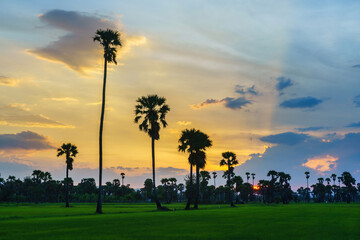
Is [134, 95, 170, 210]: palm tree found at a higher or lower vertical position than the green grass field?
higher

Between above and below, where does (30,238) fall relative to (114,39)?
below

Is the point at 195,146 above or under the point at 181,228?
above

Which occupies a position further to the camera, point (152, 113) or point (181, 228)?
point (152, 113)

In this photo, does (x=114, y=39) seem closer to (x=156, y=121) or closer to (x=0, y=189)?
(x=156, y=121)

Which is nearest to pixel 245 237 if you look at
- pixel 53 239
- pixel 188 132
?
pixel 53 239

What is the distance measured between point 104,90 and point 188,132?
31.3 meters

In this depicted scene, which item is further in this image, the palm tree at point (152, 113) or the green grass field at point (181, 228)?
the palm tree at point (152, 113)

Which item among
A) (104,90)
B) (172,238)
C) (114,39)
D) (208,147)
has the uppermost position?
(114,39)

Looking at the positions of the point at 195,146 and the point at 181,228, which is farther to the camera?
the point at 195,146

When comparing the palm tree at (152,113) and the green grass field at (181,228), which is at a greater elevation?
the palm tree at (152,113)

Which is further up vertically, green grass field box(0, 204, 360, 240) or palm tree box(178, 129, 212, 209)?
palm tree box(178, 129, 212, 209)

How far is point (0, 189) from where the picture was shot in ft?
597

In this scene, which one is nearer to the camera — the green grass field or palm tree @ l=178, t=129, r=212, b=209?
the green grass field

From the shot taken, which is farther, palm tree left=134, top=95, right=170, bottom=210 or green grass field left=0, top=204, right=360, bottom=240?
palm tree left=134, top=95, right=170, bottom=210
